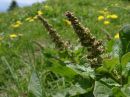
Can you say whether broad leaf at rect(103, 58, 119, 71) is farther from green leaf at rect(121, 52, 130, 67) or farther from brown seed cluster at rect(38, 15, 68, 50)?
brown seed cluster at rect(38, 15, 68, 50)

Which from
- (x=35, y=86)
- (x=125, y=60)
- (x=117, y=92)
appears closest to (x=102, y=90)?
(x=117, y=92)

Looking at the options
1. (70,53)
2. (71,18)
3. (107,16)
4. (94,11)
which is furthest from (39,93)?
(94,11)

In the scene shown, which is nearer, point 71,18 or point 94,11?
point 71,18

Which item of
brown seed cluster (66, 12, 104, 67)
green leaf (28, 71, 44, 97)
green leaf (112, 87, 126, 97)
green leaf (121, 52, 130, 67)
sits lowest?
green leaf (28, 71, 44, 97)

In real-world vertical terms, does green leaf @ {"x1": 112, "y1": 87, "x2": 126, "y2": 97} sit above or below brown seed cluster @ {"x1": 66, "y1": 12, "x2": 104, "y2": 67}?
below

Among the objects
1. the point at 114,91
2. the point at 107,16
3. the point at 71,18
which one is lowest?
the point at 107,16

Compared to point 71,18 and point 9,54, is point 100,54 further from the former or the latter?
point 9,54

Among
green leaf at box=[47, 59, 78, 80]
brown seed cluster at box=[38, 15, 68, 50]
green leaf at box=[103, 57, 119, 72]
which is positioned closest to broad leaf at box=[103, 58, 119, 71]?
green leaf at box=[103, 57, 119, 72]
